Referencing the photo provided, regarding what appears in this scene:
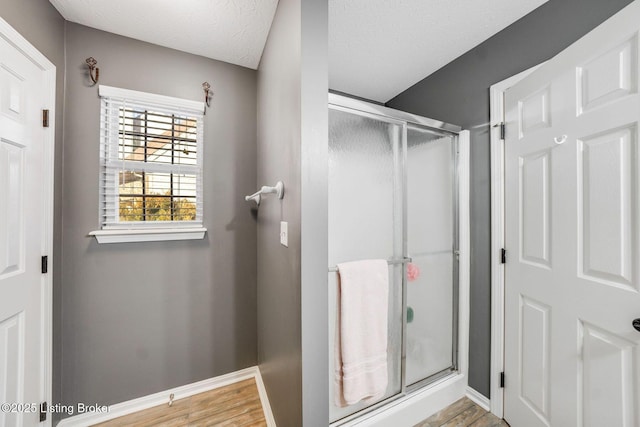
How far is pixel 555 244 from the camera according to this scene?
1.21 m

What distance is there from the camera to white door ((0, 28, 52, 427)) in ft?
3.51

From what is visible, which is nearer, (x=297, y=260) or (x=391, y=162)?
(x=297, y=260)

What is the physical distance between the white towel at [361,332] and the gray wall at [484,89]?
0.75m

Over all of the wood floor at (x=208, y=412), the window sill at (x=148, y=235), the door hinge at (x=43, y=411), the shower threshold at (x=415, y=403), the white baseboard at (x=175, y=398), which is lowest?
the wood floor at (x=208, y=412)

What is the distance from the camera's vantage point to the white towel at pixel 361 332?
125cm

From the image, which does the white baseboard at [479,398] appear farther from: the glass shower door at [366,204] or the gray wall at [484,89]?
the glass shower door at [366,204]

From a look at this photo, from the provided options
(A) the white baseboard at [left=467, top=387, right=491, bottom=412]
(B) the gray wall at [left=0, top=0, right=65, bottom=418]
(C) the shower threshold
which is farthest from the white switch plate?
(A) the white baseboard at [left=467, top=387, right=491, bottom=412]

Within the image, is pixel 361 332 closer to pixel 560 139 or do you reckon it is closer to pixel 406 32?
pixel 560 139

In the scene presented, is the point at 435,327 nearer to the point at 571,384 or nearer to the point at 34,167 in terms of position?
the point at 571,384

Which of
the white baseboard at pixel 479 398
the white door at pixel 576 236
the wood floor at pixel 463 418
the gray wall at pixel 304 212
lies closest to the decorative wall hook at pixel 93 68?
the gray wall at pixel 304 212

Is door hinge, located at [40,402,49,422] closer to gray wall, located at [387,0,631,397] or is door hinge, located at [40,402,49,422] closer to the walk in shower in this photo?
the walk in shower

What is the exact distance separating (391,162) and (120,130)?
1.75m

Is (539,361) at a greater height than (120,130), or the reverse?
(120,130)

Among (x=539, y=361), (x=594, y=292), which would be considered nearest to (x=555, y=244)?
(x=594, y=292)
